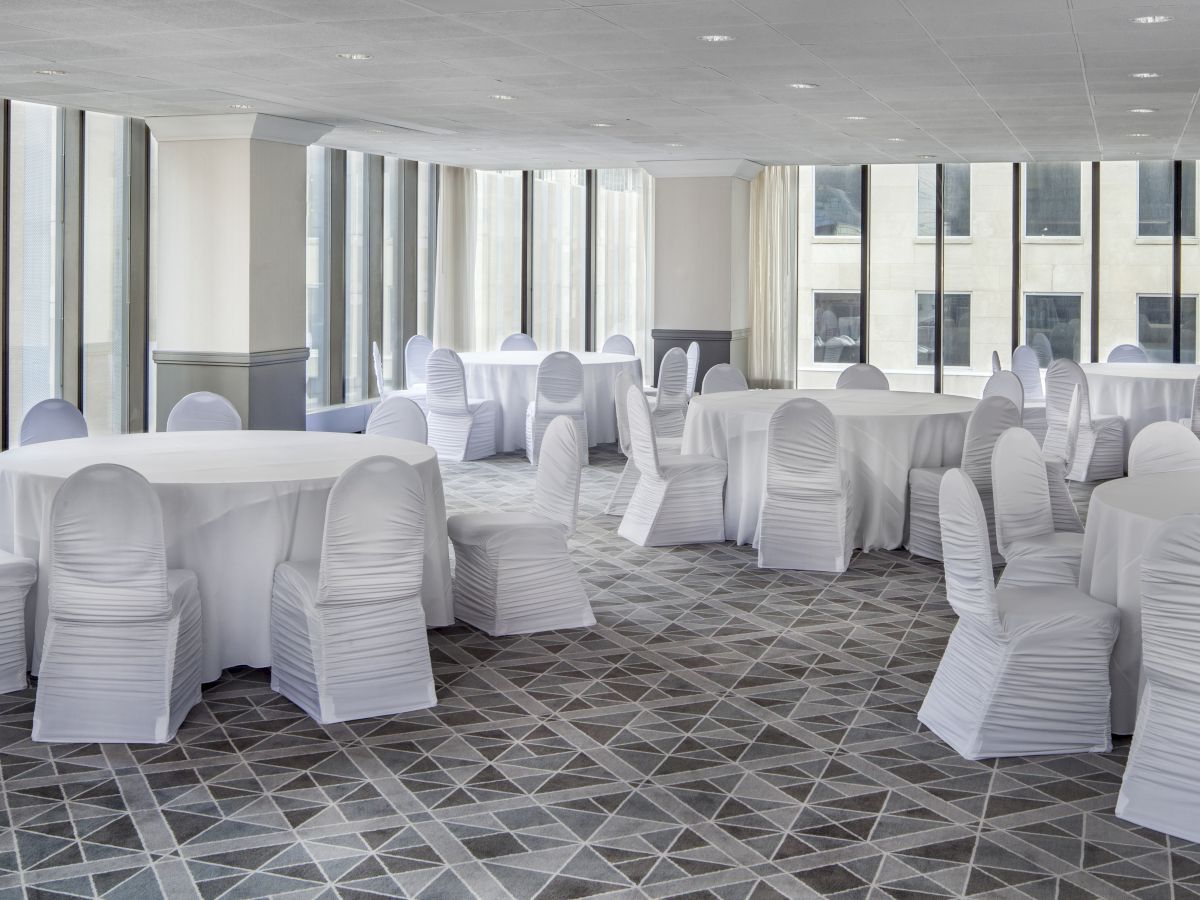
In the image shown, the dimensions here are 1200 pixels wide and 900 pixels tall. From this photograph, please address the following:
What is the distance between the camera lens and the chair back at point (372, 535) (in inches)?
166

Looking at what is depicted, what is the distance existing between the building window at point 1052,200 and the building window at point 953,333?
121 cm

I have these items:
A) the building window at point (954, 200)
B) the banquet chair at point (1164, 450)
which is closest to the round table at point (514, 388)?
the building window at point (954, 200)

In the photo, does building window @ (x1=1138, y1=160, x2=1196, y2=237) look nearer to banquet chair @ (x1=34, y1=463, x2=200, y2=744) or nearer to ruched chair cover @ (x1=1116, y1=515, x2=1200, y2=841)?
ruched chair cover @ (x1=1116, y1=515, x2=1200, y2=841)

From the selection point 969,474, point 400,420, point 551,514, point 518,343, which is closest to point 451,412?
point 518,343

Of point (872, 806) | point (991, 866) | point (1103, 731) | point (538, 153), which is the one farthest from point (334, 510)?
point (538, 153)

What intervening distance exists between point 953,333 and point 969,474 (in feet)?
27.9

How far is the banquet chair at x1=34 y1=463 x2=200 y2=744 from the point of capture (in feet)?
13.4

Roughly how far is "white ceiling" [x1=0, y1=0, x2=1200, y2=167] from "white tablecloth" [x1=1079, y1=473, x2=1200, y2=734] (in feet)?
7.62

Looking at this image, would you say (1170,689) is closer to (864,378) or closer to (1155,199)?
(864,378)

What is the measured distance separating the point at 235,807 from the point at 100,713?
0.81 metres

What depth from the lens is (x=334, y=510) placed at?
4211 mm

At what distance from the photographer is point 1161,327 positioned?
1430 centimetres

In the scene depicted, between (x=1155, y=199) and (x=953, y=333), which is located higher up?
(x=1155, y=199)

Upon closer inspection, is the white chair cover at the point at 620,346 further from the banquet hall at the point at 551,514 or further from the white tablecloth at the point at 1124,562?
the white tablecloth at the point at 1124,562
